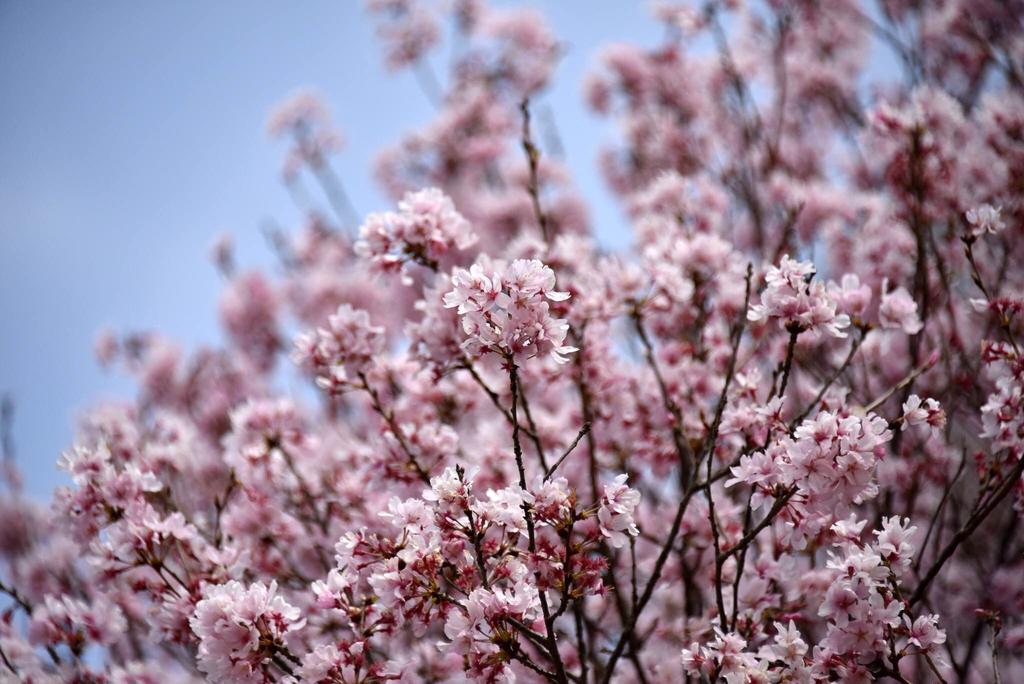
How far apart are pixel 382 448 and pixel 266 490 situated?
4.23 ft

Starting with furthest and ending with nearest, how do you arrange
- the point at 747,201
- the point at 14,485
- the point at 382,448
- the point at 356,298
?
the point at 356,298
the point at 14,485
the point at 747,201
the point at 382,448

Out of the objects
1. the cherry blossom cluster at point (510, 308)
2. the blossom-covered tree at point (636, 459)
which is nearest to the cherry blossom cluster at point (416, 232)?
the blossom-covered tree at point (636, 459)

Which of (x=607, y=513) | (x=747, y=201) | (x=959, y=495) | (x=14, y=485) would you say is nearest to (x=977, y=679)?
(x=959, y=495)

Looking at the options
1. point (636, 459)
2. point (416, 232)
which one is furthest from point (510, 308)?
point (636, 459)

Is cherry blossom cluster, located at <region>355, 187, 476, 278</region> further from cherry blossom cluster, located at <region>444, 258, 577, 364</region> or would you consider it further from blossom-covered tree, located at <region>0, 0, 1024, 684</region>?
cherry blossom cluster, located at <region>444, 258, 577, 364</region>

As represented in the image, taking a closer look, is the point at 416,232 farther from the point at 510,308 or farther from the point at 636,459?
the point at 636,459

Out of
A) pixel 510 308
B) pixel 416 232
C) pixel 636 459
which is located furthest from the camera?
pixel 636 459

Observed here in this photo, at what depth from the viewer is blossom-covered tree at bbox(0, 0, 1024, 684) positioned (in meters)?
2.45

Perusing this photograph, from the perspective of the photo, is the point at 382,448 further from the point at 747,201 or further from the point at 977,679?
the point at 977,679

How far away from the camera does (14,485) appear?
6.71m

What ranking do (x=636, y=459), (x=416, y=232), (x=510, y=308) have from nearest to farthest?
(x=510, y=308) → (x=416, y=232) → (x=636, y=459)

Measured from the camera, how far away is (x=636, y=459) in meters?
4.20

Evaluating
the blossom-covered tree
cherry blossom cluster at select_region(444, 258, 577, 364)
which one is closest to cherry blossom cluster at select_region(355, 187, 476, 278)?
the blossom-covered tree

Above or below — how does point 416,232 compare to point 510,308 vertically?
above
